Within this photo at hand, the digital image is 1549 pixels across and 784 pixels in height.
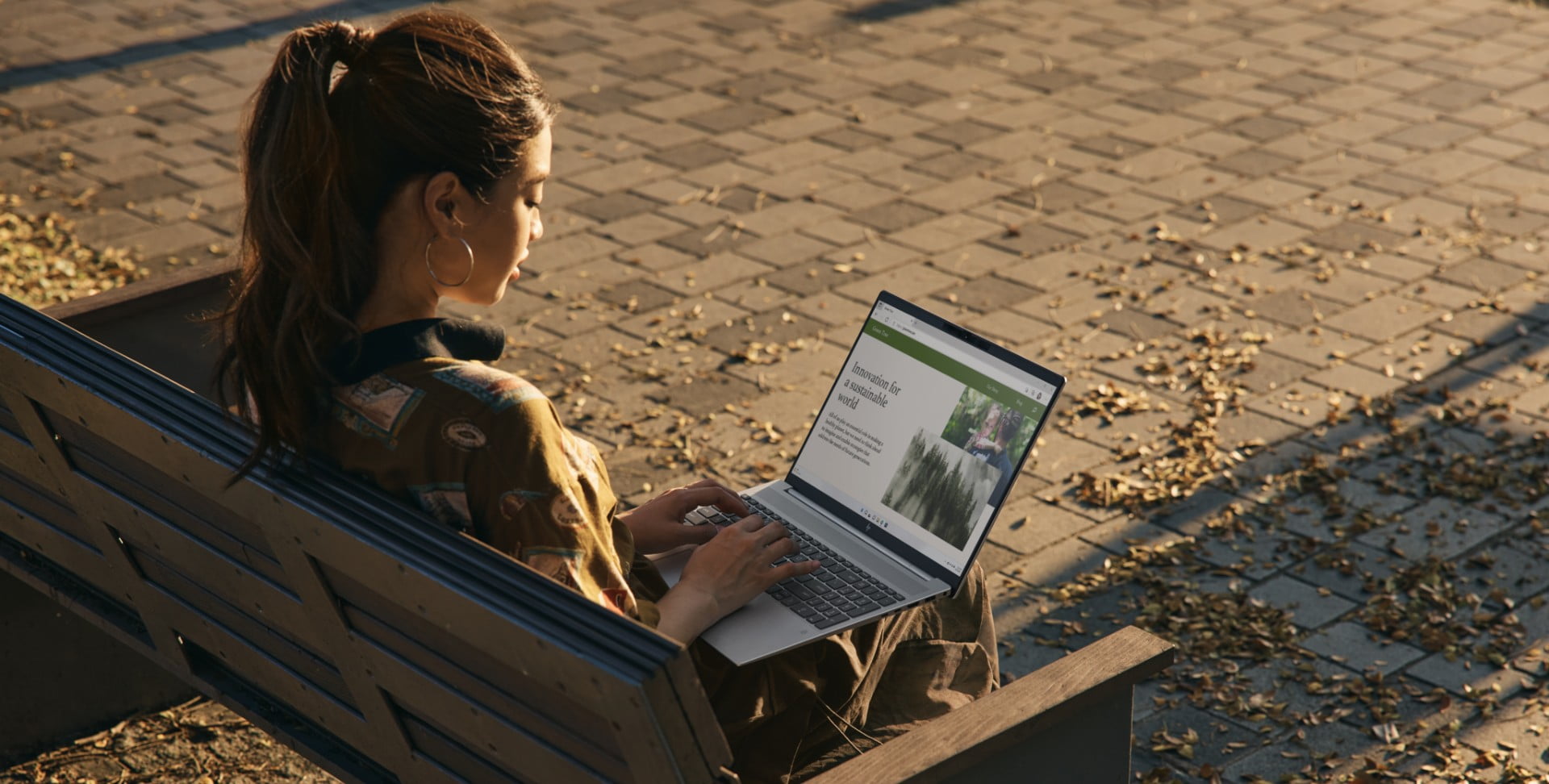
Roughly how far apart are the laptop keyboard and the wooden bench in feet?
1.39

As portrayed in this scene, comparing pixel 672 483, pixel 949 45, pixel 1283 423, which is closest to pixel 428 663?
pixel 672 483

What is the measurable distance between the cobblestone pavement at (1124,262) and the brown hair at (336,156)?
2200mm

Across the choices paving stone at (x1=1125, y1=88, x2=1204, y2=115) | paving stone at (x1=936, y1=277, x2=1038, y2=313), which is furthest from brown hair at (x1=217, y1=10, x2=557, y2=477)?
paving stone at (x1=1125, y1=88, x2=1204, y2=115)

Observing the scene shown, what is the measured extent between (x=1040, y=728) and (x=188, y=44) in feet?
28.8

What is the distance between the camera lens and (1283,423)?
5309 millimetres

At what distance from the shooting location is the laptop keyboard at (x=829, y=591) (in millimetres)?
2715

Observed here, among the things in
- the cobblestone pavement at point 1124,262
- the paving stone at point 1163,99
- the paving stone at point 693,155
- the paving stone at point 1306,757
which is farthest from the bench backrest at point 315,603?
the paving stone at point 1163,99

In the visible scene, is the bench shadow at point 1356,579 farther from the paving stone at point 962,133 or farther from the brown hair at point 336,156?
the paving stone at point 962,133

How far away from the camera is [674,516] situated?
9.86 feet

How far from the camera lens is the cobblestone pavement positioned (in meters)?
4.24

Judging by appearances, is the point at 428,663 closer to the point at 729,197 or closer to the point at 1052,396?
the point at 1052,396

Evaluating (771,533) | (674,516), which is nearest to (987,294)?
(674,516)

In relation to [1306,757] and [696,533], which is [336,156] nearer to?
[696,533]

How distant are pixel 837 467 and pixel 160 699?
195cm
